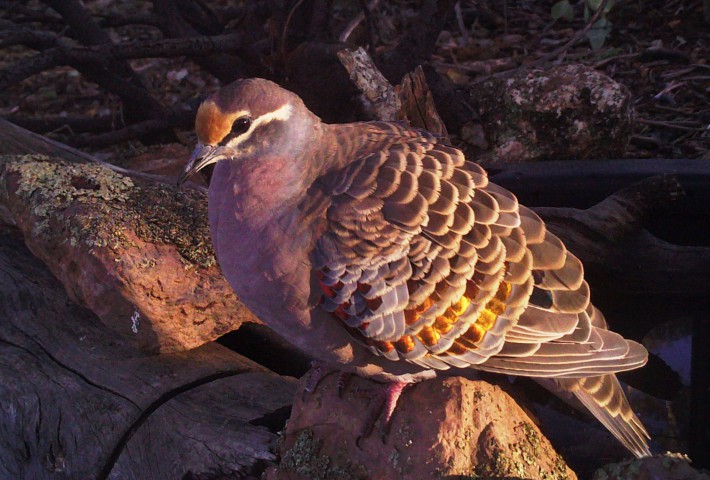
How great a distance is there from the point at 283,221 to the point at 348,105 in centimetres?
278

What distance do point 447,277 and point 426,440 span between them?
0.56m

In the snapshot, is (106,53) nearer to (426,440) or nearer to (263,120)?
(263,120)

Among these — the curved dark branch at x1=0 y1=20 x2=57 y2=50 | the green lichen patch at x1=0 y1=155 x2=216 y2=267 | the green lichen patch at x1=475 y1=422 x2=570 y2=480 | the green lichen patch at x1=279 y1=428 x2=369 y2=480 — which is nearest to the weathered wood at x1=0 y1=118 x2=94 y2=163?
the green lichen patch at x1=0 y1=155 x2=216 y2=267

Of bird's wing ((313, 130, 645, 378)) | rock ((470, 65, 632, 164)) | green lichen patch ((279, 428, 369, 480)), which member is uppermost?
bird's wing ((313, 130, 645, 378))

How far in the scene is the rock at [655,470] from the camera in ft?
7.83

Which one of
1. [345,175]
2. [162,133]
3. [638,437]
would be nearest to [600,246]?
[638,437]

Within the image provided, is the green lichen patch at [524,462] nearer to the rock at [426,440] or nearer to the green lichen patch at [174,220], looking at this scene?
the rock at [426,440]

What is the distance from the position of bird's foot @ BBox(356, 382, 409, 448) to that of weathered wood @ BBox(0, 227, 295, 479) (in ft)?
1.23

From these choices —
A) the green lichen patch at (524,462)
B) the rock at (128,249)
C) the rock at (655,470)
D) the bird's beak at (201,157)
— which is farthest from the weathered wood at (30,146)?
the rock at (655,470)

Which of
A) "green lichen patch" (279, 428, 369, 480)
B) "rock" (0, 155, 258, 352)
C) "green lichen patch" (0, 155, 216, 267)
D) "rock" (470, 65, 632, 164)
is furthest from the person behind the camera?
"rock" (470, 65, 632, 164)

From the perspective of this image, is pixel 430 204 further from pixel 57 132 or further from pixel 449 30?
pixel 449 30

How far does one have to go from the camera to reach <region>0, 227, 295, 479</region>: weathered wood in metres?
3.04

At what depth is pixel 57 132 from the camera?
21.0 feet

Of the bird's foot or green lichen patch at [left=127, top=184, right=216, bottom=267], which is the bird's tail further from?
green lichen patch at [left=127, top=184, right=216, bottom=267]
